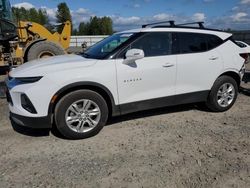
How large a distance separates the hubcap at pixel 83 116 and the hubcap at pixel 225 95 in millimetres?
2761

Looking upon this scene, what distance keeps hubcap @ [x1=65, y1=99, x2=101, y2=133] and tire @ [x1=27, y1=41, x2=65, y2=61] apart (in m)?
6.16

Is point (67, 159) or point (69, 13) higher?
point (69, 13)

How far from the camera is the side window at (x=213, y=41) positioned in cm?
585

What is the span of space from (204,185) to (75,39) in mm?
40173

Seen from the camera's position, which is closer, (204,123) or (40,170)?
(40,170)

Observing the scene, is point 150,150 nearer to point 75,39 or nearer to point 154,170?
point 154,170

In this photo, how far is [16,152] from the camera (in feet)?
14.4

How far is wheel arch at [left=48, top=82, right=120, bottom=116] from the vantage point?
4.50m

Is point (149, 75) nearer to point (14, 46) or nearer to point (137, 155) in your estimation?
point (137, 155)

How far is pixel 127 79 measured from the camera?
4.91m

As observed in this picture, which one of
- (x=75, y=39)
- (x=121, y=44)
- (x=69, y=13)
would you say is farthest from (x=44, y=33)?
(x=69, y=13)

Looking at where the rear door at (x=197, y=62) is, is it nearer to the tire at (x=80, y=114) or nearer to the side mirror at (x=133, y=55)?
the side mirror at (x=133, y=55)

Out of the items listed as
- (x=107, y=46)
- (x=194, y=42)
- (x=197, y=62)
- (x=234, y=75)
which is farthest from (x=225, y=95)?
(x=107, y=46)

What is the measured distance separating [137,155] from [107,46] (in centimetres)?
224
